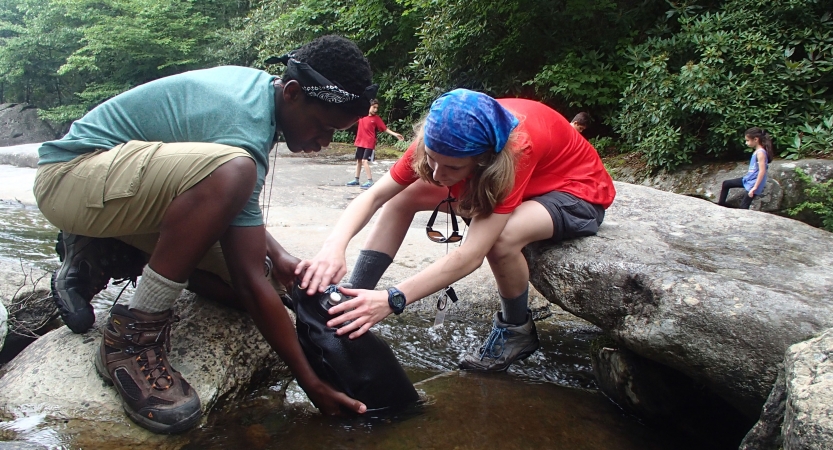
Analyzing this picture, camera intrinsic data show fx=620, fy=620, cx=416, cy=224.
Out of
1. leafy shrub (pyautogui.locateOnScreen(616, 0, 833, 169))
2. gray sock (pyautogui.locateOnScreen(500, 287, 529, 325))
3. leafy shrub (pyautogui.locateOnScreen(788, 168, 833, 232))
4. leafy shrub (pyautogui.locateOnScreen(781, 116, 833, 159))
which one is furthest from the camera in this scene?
leafy shrub (pyautogui.locateOnScreen(616, 0, 833, 169))

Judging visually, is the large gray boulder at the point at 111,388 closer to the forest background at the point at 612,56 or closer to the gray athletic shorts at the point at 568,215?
the gray athletic shorts at the point at 568,215

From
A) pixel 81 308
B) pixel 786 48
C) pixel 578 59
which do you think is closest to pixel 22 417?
pixel 81 308

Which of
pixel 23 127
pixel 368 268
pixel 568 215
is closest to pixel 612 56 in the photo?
pixel 568 215

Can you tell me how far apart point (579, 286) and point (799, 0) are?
6.69 m

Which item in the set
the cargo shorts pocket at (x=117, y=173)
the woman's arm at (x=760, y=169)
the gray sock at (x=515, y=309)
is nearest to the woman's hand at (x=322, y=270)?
the cargo shorts pocket at (x=117, y=173)

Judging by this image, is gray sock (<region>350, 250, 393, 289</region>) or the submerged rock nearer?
the submerged rock

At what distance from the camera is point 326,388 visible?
6.63 feet

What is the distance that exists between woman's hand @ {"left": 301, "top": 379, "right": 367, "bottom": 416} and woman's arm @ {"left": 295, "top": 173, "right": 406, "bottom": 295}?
0.31m

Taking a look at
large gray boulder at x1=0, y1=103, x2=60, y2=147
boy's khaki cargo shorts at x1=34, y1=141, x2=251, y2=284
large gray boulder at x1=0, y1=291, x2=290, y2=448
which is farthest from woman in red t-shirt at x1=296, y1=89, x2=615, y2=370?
large gray boulder at x1=0, y1=103, x2=60, y2=147

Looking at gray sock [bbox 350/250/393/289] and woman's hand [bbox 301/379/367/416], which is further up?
gray sock [bbox 350/250/393/289]

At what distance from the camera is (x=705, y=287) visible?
197 cm

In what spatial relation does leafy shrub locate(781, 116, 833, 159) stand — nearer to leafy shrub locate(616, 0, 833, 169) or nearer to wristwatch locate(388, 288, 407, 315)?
leafy shrub locate(616, 0, 833, 169)

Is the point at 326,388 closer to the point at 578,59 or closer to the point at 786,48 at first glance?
the point at 786,48

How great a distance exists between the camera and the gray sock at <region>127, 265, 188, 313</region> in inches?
73.9
